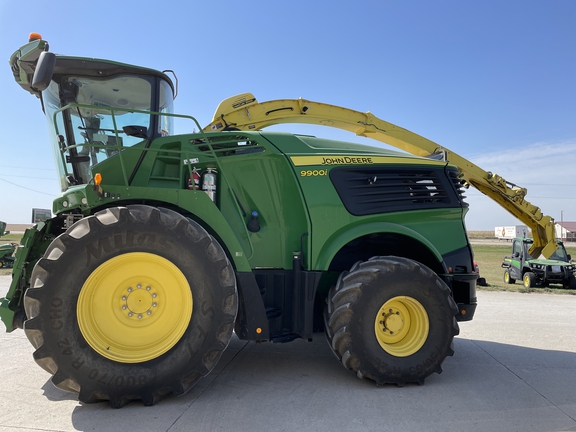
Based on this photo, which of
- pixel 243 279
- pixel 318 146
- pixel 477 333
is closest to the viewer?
pixel 243 279

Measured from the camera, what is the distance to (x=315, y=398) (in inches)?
132

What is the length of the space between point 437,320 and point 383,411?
1.09m

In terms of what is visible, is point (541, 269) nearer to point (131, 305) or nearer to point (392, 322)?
point (392, 322)

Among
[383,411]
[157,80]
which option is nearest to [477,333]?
[383,411]

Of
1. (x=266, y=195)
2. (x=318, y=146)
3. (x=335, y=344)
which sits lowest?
(x=335, y=344)

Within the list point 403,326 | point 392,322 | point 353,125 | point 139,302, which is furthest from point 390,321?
point 353,125

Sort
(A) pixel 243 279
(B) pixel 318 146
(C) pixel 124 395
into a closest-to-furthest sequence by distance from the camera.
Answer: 1. (C) pixel 124 395
2. (A) pixel 243 279
3. (B) pixel 318 146

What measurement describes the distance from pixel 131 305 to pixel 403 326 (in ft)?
8.21

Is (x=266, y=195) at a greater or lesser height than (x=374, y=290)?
greater

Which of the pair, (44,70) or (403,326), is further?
(403,326)

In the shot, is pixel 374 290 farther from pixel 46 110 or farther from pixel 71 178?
pixel 46 110

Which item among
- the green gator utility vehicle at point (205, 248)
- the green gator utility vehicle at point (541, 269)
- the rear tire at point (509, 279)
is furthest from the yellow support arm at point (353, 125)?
the rear tire at point (509, 279)

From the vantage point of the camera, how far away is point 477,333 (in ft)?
19.9

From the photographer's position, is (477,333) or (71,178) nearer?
(71,178)
